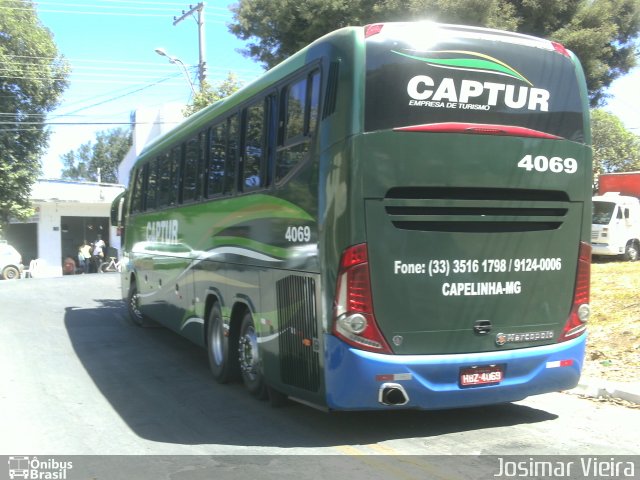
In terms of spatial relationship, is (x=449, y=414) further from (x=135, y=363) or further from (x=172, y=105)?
(x=172, y=105)

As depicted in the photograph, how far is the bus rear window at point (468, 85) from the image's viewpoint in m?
5.27

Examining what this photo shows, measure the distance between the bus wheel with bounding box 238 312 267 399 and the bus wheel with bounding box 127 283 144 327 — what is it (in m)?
6.29

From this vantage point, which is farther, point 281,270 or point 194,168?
point 194,168

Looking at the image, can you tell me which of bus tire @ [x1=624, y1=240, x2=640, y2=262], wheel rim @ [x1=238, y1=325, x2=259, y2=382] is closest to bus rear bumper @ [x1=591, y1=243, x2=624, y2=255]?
bus tire @ [x1=624, y1=240, x2=640, y2=262]

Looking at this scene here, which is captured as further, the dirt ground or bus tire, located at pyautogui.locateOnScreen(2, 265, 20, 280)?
bus tire, located at pyautogui.locateOnScreen(2, 265, 20, 280)

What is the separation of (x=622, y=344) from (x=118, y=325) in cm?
997

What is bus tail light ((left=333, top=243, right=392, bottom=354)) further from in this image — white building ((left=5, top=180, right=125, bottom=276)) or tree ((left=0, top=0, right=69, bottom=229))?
white building ((left=5, top=180, right=125, bottom=276))

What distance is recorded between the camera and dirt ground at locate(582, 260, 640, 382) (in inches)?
318

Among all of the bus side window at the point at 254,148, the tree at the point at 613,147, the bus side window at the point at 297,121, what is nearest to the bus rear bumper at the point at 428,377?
the bus side window at the point at 297,121

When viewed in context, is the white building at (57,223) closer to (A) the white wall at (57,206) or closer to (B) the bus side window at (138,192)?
(A) the white wall at (57,206)

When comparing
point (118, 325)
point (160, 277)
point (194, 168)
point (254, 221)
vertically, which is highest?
point (194, 168)

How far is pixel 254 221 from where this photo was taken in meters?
6.75

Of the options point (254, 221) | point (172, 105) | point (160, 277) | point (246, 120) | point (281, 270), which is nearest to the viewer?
point (281, 270)

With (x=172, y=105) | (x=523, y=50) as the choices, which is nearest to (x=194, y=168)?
(x=523, y=50)
